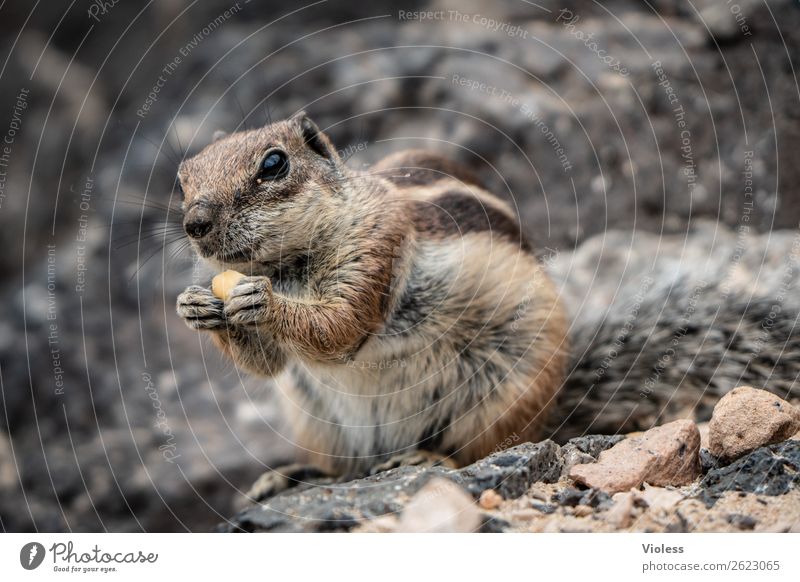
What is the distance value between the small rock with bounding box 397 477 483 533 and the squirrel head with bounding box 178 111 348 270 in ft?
1.98

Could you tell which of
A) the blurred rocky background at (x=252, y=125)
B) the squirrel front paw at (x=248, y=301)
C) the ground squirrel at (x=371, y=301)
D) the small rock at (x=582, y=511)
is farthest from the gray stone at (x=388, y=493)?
the blurred rocky background at (x=252, y=125)

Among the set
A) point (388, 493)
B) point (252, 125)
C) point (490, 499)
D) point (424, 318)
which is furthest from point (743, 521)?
point (252, 125)

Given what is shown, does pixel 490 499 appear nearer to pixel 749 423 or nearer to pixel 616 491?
pixel 616 491

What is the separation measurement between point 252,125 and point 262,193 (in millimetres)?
1339

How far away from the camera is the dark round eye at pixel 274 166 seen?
1.67m

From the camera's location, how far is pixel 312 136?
1805 mm

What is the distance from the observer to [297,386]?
212 cm

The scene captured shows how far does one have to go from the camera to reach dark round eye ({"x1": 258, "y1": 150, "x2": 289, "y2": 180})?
1.67 m

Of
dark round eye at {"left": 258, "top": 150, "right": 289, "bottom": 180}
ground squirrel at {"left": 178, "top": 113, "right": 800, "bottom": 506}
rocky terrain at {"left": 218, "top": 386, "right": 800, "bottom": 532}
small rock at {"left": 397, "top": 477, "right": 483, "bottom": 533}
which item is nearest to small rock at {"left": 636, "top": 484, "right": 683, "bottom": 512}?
rocky terrain at {"left": 218, "top": 386, "right": 800, "bottom": 532}

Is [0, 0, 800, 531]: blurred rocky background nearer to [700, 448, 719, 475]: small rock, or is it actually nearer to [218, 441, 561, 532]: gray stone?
[218, 441, 561, 532]: gray stone

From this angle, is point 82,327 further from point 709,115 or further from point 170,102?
point 709,115
